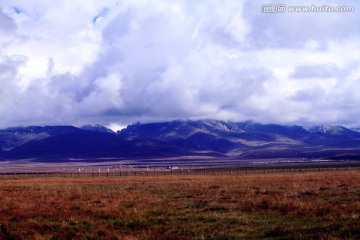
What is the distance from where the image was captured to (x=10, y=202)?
1215 inches

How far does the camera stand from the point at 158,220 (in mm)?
22078

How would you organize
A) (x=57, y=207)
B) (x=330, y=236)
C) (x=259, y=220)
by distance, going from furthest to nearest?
1. (x=57, y=207)
2. (x=259, y=220)
3. (x=330, y=236)

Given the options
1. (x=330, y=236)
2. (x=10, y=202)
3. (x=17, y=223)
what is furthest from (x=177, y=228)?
(x=10, y=202)

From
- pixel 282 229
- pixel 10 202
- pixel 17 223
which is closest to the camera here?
pixel 282 229

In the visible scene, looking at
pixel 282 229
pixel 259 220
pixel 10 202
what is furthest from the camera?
pixel 10 202

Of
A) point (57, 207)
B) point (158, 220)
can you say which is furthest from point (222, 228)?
point (57, 207)

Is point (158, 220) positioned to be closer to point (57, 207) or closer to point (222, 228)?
point (222, 228)

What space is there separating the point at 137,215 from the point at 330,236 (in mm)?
9932

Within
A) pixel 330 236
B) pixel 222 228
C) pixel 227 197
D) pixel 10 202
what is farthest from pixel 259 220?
pixel 10 202

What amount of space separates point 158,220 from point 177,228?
205 cm

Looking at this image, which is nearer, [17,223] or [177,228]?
A: [177,228]

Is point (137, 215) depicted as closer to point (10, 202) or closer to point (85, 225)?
point (85, 225)

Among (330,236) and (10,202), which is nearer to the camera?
(330,236)

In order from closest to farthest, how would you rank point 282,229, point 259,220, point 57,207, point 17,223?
point 282,229, point 259,220, point 17,223, point 57,207
